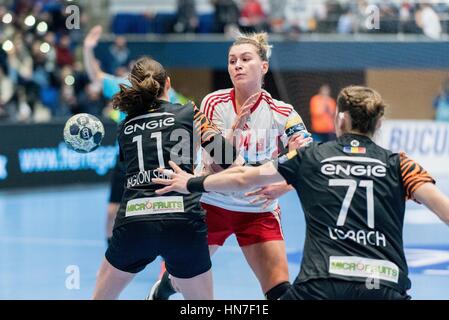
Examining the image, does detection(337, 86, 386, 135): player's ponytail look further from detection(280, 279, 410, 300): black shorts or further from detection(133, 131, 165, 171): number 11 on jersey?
detection(133, 131, 165, 171): number 11 on jersey

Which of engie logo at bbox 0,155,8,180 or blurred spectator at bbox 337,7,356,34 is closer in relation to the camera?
engie logo at bbox 0,155,8,180

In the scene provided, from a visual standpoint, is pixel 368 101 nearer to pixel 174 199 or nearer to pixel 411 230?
pixel 174 199

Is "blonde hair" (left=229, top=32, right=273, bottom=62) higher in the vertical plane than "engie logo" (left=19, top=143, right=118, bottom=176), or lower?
higher

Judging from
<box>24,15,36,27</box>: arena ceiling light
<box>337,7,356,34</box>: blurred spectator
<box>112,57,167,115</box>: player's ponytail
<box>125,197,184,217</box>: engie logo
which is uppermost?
<box>112,57,167,115</box>: player's ponytail

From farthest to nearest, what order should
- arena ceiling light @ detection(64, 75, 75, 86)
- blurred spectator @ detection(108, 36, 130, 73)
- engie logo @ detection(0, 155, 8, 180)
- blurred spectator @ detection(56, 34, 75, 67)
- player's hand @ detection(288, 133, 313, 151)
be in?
1. blurred spectator @ detection(108, 36, 130, 73)
2. blurred spectator @ detection(56, 34, 75, 67)
3. arena ceiling light @ detection(64, 75, 75, 86)
4. engie logo @ detection(0, 155, 8, 180)
5. player's hand @ detection(288, 133, 313, 151)

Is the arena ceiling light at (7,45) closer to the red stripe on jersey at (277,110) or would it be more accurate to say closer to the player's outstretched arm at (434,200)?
the red stripe on jersey at (277,110)

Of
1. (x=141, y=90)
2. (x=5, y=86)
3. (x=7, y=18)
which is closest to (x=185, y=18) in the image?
(x=7, y=18)

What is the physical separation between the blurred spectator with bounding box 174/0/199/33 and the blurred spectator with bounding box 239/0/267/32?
3.78ft

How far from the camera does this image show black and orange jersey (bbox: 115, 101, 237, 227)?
4.79m

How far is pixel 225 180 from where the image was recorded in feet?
14.4

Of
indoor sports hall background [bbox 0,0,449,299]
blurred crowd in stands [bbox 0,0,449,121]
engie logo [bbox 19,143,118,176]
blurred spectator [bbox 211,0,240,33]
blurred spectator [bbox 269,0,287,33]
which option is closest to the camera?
indoor sports hall background [bbox 0,0,449,299]

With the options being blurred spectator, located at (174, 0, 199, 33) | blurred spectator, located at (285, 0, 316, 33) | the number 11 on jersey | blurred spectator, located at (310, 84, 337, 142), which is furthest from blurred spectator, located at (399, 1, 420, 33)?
the number 11 on jersey
